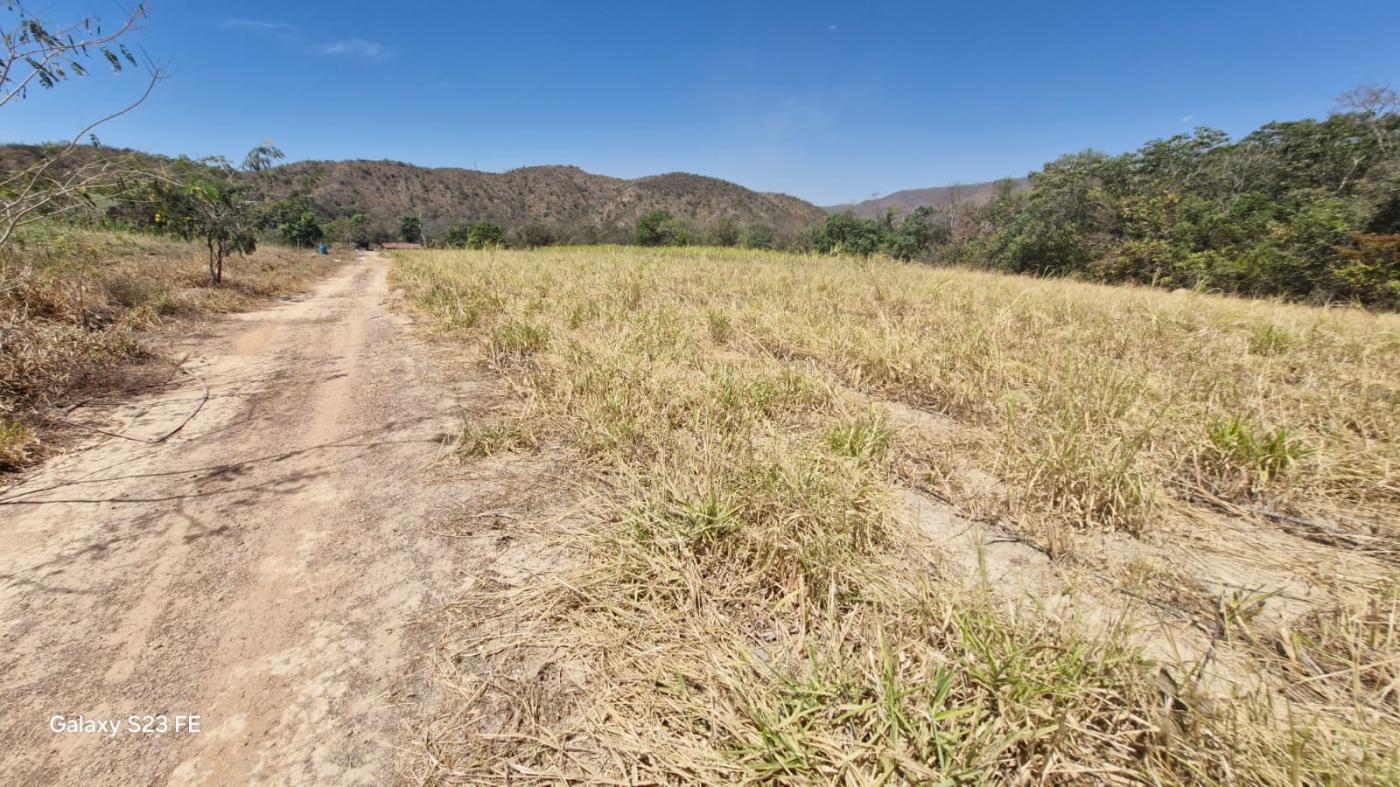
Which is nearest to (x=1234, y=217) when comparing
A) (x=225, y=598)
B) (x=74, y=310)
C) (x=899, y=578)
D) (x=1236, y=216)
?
(x=1236, y=216)

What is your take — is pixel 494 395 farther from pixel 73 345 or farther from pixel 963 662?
pixel 73 345

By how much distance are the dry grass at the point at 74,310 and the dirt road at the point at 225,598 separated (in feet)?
1.16

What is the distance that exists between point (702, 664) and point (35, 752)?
1688 mm

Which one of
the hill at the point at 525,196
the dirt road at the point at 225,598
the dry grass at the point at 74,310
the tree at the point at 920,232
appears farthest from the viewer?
the hill at the point at 525,196

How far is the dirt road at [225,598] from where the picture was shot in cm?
117

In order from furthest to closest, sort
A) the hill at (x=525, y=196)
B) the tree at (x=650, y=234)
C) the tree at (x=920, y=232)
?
the hill at (x=525, y=196) → the tree at (x=920, y=232) → the tree at (x=650, y=234)

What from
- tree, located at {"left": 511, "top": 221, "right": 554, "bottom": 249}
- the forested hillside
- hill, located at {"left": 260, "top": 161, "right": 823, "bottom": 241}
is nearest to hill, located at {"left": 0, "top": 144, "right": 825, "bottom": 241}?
hill, located at {"left": 260, "top": 161, "right": 823, "bottom": 241}

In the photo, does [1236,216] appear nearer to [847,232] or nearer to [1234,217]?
[1234,217]

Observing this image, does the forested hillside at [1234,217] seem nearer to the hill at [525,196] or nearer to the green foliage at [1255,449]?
the green foliage at [1255,449]

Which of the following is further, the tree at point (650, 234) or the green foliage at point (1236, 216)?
the tree at point (650, 234)

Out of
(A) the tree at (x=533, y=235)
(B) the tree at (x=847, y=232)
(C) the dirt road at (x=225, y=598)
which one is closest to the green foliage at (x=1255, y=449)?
(C) the dirt road at (x=225, y=598)

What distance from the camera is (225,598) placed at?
5.31 ft

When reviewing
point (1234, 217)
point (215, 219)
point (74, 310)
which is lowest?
point (74, 310)

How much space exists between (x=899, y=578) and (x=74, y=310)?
7.82m
